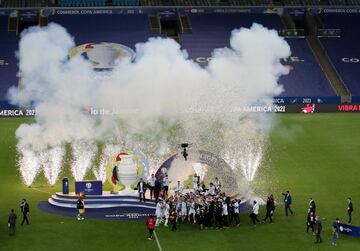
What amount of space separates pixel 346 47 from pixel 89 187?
143 feet

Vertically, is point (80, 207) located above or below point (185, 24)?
below

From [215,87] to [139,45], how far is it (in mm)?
19195

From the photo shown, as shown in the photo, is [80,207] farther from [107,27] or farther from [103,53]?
[107,27]

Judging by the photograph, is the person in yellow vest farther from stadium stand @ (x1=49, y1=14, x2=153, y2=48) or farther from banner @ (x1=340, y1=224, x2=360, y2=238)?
stadium stand @ (x1=49, y1=14, x2=153, y2=48)

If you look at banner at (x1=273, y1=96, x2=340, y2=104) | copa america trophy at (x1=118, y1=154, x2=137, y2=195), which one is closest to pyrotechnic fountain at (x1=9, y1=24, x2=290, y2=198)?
banner at (x1=273, y1=96, x2=340, y2=104)

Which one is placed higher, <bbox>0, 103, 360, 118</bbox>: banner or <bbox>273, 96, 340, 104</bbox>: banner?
<bbox>273, 96, 340, 104</bbox>: banner

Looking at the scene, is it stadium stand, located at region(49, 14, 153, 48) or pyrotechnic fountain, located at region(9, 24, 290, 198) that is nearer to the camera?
pyrotechnic fountain, located at region(9, 24, 290, 198)

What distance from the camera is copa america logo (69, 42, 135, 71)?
264 ft

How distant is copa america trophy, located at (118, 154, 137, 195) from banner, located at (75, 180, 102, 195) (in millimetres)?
1331

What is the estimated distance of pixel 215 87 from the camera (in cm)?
6450

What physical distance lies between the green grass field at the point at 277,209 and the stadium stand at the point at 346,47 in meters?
11.6

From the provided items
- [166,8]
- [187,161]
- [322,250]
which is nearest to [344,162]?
[187,161]

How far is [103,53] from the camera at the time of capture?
271 ft

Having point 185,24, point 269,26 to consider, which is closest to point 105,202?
point 185,24
